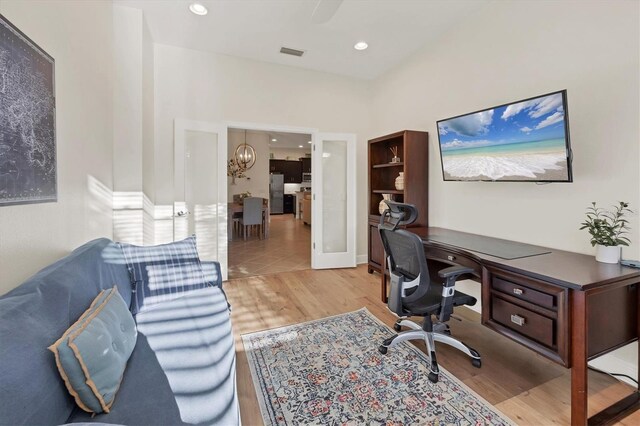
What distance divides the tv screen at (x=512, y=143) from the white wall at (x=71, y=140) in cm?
295

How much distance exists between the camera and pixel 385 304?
119 inches

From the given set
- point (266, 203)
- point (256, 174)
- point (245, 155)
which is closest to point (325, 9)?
point (266, 203)

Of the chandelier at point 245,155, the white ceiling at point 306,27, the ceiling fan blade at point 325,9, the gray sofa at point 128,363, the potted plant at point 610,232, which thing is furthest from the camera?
the chandelier at point 245,155

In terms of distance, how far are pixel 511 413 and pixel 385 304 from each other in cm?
151

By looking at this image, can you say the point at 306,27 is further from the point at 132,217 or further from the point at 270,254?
the point at 270,254

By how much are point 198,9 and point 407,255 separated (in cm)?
306

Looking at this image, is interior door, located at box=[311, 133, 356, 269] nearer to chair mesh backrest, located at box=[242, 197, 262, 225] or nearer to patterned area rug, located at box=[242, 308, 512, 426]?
patterned area rug, located at box=[242, 308, 512, 426]

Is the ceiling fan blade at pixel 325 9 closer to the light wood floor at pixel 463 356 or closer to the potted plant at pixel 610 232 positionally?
the potted plant at pixel 610 232

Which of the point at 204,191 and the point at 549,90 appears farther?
the point at 204,191

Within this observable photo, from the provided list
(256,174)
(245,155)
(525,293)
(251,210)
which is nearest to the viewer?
(525,293)

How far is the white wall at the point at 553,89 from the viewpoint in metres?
1.82

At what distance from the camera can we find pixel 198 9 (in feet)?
9.27

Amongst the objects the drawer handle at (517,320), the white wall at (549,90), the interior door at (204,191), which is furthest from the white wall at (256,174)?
the drawer handle at (517,320)

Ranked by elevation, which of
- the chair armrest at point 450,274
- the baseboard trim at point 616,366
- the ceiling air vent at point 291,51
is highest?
the ceiling air vent at point 291,51
